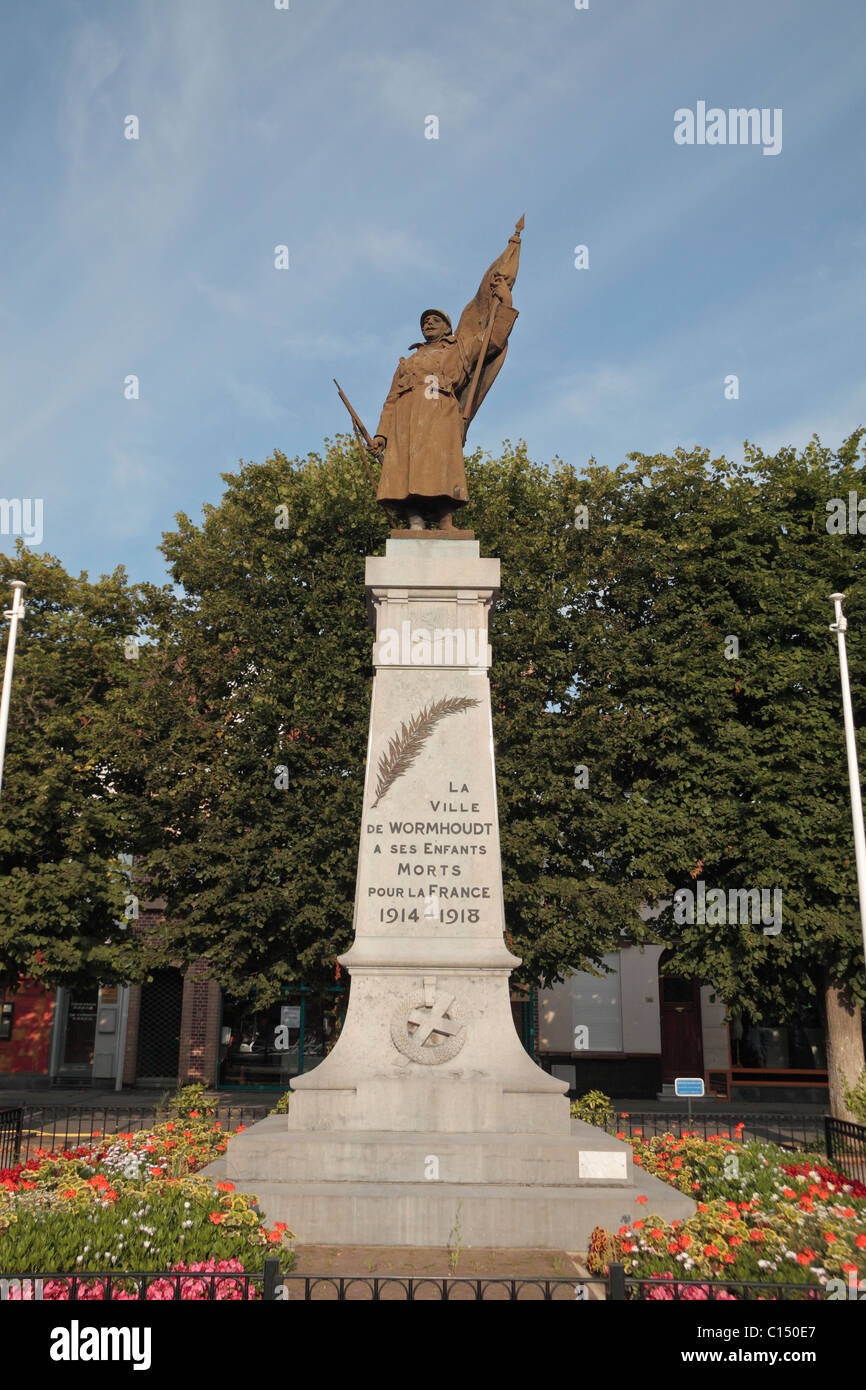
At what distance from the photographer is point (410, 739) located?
1048 centimetres

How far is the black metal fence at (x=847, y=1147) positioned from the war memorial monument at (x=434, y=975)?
3689 millimetres

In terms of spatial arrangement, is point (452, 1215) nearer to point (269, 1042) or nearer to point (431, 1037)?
point (431, 1037)

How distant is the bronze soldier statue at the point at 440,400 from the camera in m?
11.7

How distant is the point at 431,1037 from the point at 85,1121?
14.7 meters

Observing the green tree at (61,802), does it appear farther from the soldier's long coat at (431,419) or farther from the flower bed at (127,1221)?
the soldier's long coat at (431,419)

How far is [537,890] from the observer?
18.3 m

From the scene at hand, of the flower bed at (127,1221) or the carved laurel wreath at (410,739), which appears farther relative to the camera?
the carved laurel wreath at (410,739)

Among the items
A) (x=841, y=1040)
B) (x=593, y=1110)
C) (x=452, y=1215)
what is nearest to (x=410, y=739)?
(x=452, y=1215)

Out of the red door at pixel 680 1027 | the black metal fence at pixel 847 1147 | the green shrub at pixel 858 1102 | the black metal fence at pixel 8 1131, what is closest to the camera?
the black metal fence at pixel 847 1147

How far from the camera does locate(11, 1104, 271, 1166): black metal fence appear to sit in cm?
1697

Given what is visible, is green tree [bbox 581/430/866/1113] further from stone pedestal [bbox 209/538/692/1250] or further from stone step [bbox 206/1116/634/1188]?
stone step [bbox 206/1116/634/1188]

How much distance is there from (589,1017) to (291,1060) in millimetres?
8717

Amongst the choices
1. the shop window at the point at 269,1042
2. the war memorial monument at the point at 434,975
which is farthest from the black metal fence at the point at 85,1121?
the war memorial monument at the point at 434,975
